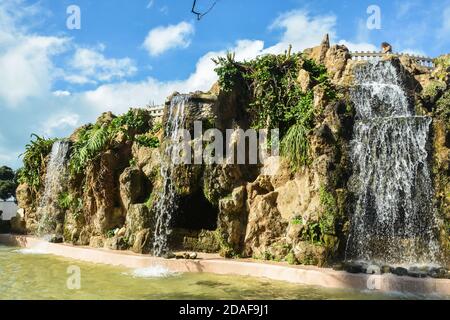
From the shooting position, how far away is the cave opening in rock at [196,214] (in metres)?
13.2

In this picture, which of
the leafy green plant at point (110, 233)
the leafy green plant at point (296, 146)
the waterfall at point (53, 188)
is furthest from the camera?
the waterfall at point (53, 188)

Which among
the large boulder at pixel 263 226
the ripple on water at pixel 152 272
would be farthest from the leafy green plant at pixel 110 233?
the large boulder at pixel 263 226

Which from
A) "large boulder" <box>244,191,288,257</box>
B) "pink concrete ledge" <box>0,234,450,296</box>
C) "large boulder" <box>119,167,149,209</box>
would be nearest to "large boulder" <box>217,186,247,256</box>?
"large boulder" <box>244,191,288,257</box>

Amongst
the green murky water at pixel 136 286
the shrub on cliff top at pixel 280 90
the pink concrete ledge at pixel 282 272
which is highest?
the shrub on cliff top at pixel 280 90

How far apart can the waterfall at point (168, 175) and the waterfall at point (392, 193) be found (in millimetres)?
5337

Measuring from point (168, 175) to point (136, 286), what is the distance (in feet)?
16.6

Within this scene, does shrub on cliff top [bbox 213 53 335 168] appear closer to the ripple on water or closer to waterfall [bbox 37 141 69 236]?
the ripple on water

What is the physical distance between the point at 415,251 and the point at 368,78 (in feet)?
23.1

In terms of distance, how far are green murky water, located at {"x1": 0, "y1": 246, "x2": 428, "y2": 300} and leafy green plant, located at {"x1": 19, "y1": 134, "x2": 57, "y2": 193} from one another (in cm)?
884

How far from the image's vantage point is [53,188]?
17.9m

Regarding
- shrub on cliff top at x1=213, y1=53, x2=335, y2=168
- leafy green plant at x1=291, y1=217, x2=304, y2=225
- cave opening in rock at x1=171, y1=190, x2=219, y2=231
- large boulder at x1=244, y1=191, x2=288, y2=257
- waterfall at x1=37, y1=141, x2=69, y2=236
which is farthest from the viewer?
waterfall at x1=37, y1=141, x2=69, y2=236

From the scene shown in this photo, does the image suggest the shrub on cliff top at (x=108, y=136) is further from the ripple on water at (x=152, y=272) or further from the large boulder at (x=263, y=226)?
the ripple on water at (x=152, y=272)

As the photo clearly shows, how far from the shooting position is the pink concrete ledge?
7895 millimetres
